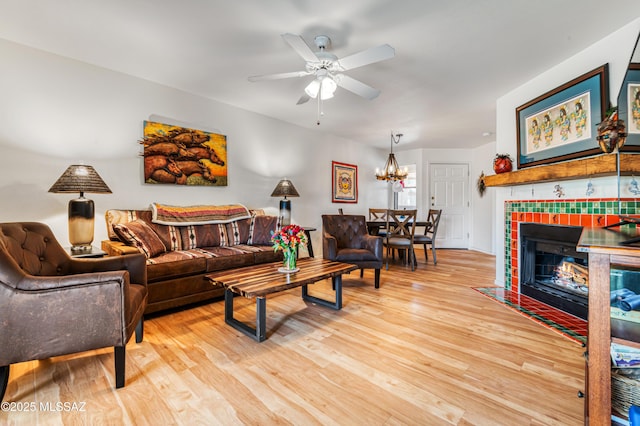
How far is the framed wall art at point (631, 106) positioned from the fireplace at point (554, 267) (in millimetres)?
1103

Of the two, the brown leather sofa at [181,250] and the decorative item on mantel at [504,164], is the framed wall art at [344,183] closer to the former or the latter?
the brown leather sofa at [181,250]

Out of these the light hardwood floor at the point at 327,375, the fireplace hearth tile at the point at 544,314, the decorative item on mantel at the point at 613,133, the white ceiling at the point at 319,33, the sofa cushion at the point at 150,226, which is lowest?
the light hardwood floor at the point at 327,375

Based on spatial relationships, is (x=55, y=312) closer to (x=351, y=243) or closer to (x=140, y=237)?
(x=140, y=237)

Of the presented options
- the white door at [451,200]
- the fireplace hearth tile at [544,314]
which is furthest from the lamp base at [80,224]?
the white door at [451,200]

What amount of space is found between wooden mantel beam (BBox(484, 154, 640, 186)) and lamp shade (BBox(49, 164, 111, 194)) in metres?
3.91

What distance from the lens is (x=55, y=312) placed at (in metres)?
1.34

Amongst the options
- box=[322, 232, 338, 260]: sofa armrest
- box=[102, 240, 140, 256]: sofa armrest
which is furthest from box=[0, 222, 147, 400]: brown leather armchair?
box=[322, 232, 338, 260]: sofa armrest

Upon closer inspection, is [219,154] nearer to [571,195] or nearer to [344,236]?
[344,236]

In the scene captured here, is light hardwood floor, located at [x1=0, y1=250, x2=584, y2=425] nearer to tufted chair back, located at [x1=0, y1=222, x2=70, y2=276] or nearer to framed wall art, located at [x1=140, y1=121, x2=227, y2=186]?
tufted chair back, located at [x1=0, y1=222, x2=70, y2=276]

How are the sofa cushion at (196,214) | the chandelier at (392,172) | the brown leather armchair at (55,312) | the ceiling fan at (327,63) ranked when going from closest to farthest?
the brown leather armchair at (55,312) < the ceiling fan at (327,63) < the sofa cushion at (196,214) < the chandelier at (392,172)

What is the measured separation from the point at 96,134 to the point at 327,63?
8.05 ft

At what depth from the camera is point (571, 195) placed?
2502 millimetres

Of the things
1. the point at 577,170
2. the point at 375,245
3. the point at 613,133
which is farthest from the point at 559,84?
the point at 375,245

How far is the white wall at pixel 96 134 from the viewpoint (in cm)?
237
